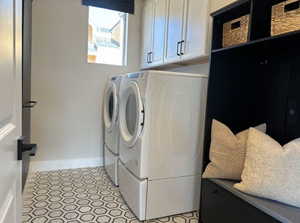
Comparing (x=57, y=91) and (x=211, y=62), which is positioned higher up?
(x=211, y=62)

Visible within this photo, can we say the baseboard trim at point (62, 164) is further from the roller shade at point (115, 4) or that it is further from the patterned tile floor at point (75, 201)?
the roller shade at point (115, 4)

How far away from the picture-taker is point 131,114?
2016 mm

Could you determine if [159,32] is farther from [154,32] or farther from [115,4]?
[115,4]

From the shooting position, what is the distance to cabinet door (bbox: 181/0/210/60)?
72.3 inches

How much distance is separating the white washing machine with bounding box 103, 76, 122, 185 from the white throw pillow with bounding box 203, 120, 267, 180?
112 centimetres

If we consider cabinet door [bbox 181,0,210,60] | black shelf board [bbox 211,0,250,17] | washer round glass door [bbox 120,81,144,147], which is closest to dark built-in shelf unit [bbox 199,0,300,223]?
black shelf board [bbox 211,0,250,17]

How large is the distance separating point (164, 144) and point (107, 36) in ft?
6.86

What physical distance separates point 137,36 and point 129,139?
1.88 metres

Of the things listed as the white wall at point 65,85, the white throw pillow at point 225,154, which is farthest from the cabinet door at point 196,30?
the white wall at point 65,85

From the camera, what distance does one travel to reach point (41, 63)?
108 inches

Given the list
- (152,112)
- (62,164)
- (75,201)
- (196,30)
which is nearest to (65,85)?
(62,164)

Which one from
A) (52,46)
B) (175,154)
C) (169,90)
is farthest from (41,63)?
(175,154)

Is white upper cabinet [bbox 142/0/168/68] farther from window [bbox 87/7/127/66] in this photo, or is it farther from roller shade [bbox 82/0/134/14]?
window [bbox 87/7/127/66]

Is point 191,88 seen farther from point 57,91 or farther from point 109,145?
point 57,91
